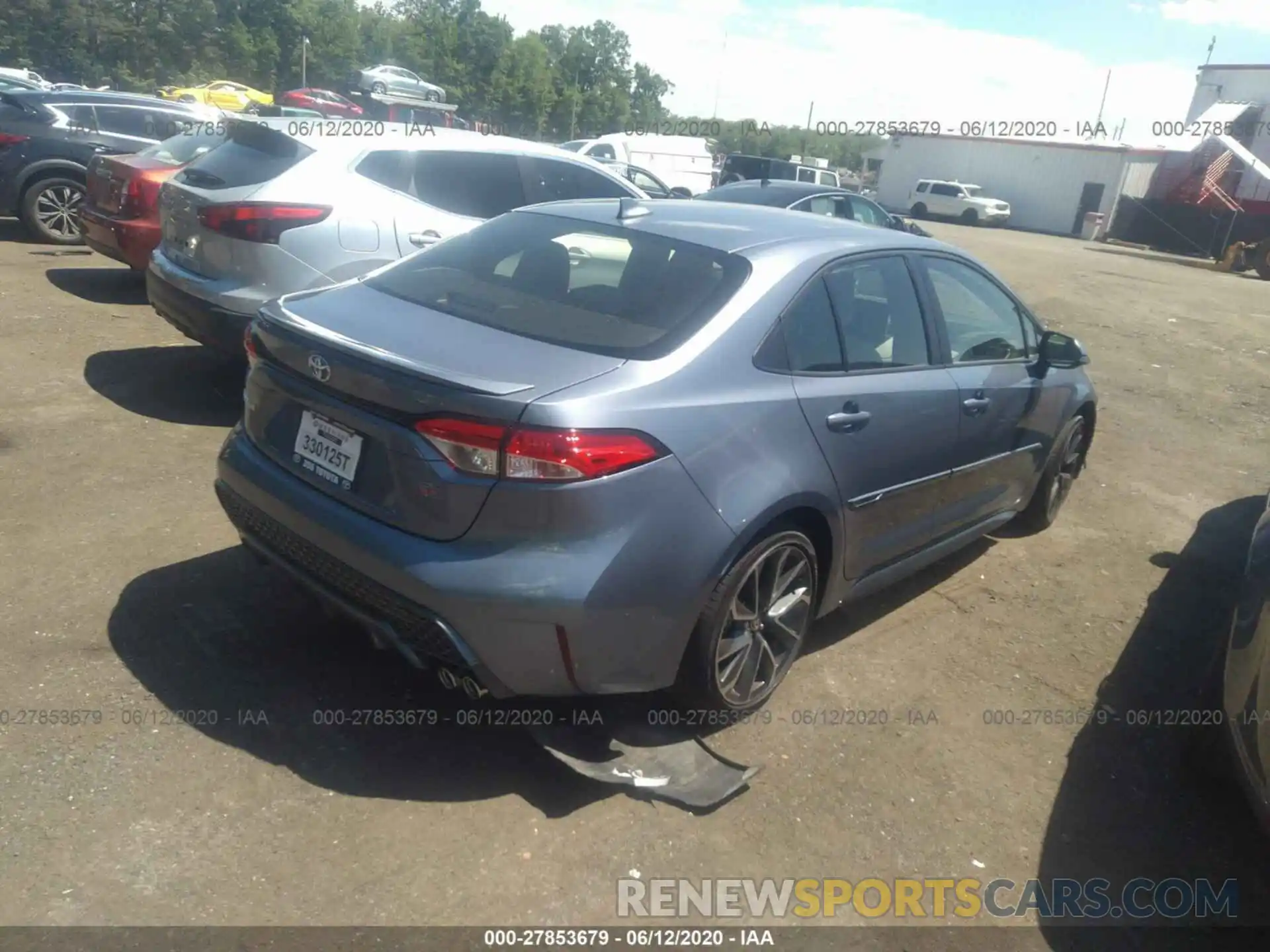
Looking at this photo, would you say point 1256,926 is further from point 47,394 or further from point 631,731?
point 47,394

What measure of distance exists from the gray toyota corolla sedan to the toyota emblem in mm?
10

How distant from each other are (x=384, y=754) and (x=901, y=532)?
2.12 meters

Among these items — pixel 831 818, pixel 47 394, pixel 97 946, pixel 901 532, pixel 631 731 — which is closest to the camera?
pixel 97 946

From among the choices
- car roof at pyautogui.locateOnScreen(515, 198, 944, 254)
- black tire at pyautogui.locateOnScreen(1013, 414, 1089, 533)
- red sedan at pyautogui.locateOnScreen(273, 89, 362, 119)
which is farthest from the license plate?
red sedan at pyautogui.locateOnScreen(273, 89, 362, 119)

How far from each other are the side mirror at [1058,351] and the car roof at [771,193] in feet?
23.5

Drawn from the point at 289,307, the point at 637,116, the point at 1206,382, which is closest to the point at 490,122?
the point at 637,116

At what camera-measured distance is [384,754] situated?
10.2 ft

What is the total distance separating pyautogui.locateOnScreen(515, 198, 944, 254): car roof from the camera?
3617 mm

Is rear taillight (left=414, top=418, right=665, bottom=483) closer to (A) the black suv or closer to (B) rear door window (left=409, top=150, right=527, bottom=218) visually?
(B) rear door window (left=409, top=150, right=527, bottom=218)

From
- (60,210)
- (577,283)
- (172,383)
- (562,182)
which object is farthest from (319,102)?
(577,283)

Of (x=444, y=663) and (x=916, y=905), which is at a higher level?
(x=444, y=663)

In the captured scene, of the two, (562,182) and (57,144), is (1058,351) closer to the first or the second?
(562,182)

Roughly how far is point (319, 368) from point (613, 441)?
37.8 inches

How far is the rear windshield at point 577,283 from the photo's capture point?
3.15 metres
